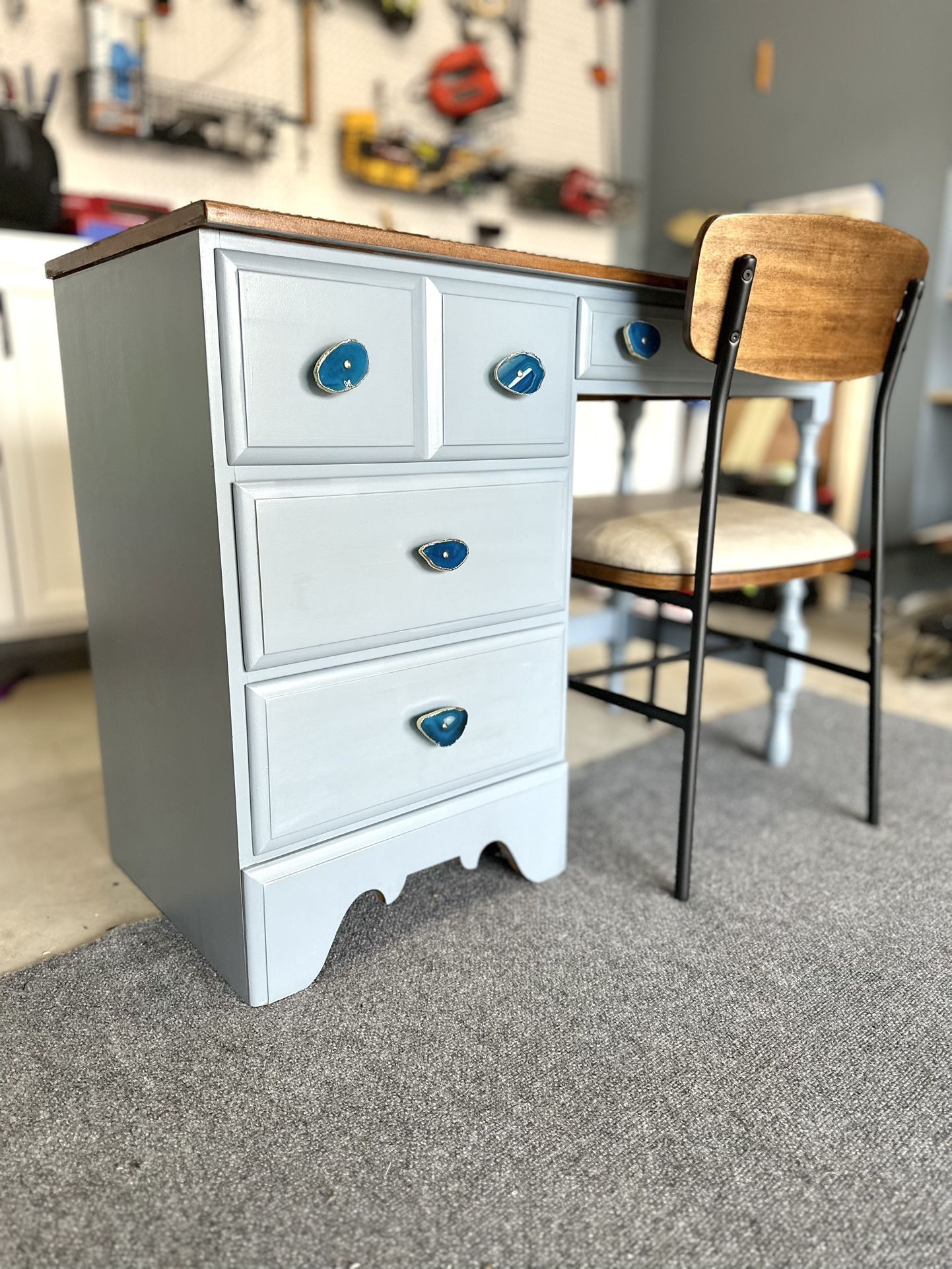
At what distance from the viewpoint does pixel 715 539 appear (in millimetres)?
1371

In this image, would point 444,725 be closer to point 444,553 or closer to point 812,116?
point 444,553

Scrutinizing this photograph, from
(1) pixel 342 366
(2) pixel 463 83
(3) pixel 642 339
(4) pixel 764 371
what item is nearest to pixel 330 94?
(2) pixel 463 83

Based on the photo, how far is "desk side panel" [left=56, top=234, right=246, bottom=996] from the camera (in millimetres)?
970

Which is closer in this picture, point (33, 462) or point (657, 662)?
point (657, 662)

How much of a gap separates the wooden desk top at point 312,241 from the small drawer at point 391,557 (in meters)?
0.26

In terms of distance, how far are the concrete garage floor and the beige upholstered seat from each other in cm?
50

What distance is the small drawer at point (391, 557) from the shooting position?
38.9 inches

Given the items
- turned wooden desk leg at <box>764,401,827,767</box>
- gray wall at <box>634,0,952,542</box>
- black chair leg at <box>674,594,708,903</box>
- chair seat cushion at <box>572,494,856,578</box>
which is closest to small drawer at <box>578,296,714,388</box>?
chair seat cushion at <box>572,494,856,578</box>

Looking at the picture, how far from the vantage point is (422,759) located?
3.90 feet

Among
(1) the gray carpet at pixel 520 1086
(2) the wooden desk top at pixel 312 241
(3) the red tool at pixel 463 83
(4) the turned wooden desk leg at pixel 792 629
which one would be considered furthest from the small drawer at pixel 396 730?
(3) the red tool at pixel 463 83

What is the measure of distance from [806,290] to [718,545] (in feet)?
1.25

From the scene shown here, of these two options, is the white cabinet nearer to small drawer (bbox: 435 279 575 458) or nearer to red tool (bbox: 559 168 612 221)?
small drawer (bbox: 435 279 575 458)

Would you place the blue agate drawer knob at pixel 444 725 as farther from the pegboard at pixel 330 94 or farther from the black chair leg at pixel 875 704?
the pegboard at pixel 330 94

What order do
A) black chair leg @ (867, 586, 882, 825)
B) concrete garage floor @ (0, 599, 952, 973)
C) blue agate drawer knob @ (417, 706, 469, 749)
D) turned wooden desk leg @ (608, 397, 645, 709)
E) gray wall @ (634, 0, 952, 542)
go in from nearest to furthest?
blue agate drawer knob @ (417, 706, 469, 749) → concrete garage floor @ (0, 599, 952, 973) → black chair leg @ (867, 586, 882, 825) → turned wooden desk leg @ (608, 397, 645, 709) → gray wall @ (634, 0, 952, 542)
